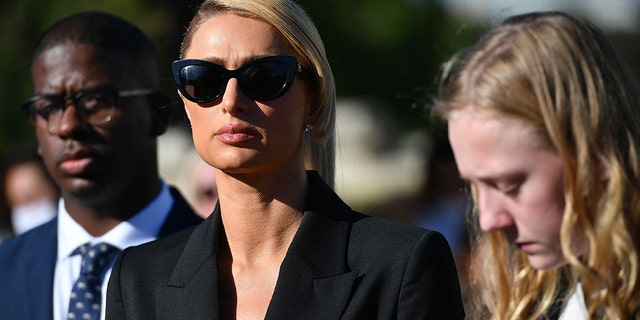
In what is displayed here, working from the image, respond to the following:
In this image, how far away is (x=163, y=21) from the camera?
33.9 feet

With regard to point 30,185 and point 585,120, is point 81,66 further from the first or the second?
point 30,185

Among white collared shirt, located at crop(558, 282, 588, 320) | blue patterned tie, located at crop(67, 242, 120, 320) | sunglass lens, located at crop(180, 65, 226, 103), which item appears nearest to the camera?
white collared shirt, located at crop(558, 282, 588, 320)

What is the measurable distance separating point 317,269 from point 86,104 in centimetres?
135

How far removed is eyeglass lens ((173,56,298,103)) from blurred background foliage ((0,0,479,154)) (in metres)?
6.34

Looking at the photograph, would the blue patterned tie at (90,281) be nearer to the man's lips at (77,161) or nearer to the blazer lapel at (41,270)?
the blazer lapel at (41,270)

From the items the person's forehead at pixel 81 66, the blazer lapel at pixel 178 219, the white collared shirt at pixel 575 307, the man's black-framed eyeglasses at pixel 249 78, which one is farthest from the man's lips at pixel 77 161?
the white collared shirt at pixel 575 307

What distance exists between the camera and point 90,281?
4.01 meters

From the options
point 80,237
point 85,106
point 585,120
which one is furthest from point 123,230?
point 585,120

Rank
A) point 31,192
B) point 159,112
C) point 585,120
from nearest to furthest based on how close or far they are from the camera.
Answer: point 585,120 → point 159,112 → point 31,192

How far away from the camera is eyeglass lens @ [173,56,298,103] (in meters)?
3.25

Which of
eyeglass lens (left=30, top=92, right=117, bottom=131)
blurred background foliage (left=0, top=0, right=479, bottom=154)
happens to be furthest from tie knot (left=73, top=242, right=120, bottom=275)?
blurred background foliage (left=0, top=0, right=479, bottom=154)

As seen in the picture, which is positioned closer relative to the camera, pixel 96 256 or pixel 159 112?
pixel 96 256

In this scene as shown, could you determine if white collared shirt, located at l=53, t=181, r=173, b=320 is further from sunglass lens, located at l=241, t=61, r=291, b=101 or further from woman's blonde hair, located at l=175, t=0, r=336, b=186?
sunglass lens, located at l=241, t=61, r=291, b=101

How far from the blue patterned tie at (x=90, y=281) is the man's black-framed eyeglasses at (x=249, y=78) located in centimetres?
101
